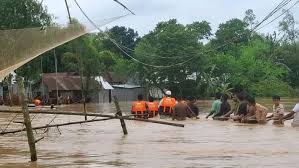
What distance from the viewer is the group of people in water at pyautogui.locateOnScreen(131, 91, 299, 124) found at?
16438mm

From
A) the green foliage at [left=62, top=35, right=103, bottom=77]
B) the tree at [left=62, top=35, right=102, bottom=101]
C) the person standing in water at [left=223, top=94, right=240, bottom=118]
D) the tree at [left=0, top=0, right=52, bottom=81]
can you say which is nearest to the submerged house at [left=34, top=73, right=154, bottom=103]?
the tree at [left=62, top=35, right=102, bottom=101]

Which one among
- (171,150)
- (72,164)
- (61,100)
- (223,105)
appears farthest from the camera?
(61,100)

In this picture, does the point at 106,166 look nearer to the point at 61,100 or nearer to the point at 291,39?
the point at 61,100

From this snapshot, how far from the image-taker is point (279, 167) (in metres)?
7.52

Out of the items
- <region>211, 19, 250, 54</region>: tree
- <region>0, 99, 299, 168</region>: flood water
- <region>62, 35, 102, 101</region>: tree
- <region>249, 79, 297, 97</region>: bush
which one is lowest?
<region>0, 99, 299, 168</region>: flood water

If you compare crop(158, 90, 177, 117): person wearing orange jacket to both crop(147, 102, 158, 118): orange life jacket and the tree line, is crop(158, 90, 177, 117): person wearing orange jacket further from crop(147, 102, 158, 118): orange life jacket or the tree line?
the tree line

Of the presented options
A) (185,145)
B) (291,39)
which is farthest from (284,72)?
(185,145)

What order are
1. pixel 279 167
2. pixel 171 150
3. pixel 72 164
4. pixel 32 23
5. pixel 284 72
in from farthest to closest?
pixel 284 72, pixel 32 23, pixel 171 150, pixel 72 164, pixel 279 167

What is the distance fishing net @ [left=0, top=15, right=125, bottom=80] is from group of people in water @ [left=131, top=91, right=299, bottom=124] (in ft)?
20.0

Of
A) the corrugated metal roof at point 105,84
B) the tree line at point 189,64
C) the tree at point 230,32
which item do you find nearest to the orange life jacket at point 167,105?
the tree line at point 189,64

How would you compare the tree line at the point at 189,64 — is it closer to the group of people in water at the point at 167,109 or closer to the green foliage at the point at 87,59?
A: the green foliage at the point at 87,59

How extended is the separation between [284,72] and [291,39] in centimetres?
1119

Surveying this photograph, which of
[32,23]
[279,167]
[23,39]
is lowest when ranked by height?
[279,167]

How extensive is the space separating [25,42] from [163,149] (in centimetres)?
303
